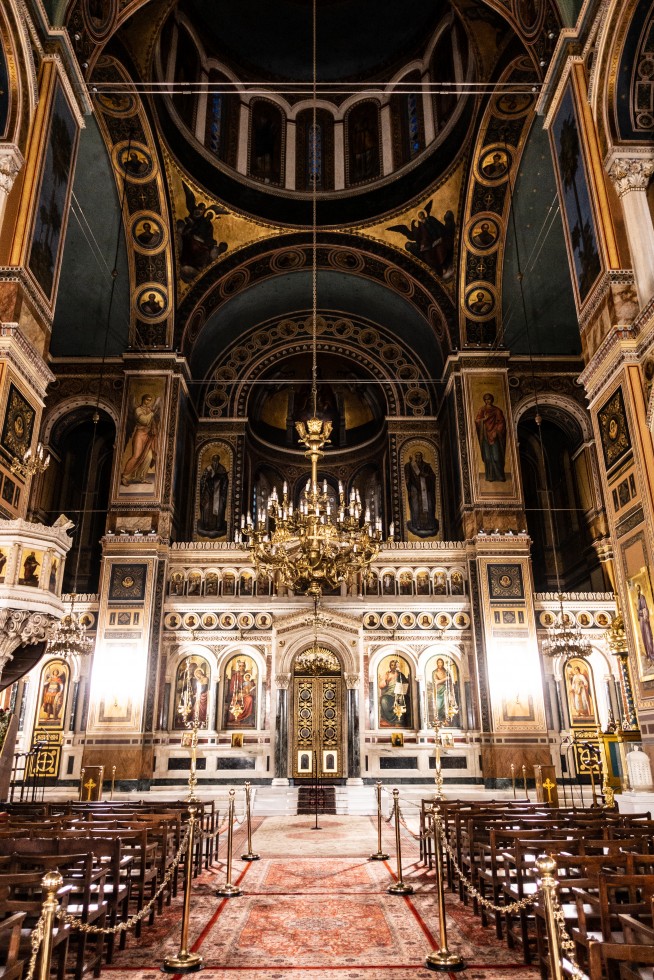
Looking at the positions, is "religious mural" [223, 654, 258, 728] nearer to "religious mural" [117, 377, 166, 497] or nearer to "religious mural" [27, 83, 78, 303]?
"religious mural" [117, 377, 166, 497]

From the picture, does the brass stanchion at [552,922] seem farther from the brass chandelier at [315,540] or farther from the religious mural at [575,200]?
the religious mural at [575,200]

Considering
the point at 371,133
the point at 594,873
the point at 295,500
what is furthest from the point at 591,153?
the point at 295,500

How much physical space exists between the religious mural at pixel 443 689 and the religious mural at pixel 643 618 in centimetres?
792

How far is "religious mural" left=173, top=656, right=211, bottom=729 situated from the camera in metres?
15.4

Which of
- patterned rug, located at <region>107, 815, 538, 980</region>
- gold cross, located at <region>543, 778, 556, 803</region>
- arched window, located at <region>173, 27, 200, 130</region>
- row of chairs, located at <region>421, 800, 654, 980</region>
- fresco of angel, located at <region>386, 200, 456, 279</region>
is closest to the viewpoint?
row of chairs, located at <region>421, 800, 654, 980</region>

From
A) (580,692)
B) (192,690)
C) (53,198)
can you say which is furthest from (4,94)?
(580,692)

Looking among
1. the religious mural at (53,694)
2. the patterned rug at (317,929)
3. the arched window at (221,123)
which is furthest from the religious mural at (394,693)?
the arched window at (221,123)

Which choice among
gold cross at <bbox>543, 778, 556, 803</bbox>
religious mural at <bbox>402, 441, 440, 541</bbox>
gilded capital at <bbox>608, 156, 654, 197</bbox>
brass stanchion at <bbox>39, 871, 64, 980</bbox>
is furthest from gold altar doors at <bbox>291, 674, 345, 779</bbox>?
brass stanchion at <bbox>39, 871, 64, 980</bbox>

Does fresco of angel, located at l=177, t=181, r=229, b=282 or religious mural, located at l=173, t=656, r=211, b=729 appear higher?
fresco of angel, located at l=177, t=181, r=229, b=282

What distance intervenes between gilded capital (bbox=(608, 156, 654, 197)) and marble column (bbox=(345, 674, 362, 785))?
1105cm

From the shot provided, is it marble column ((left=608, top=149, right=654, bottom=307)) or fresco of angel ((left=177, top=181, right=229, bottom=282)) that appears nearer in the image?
marble column ((left=608, top=149, right=654, bottom=307))

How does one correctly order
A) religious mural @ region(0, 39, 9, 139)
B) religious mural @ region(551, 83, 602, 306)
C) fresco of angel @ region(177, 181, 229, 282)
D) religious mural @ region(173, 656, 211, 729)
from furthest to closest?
fresco of angel @ region(177, 181, 229, 282), religious mural @ region(173, 656, 211, 729), religious mural @ region(551, 83, 602, 306), religious mural @ region(0, 39, 9, 139)

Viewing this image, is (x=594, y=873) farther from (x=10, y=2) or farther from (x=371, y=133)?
(x=371, y=133)

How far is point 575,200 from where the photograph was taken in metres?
9.59
